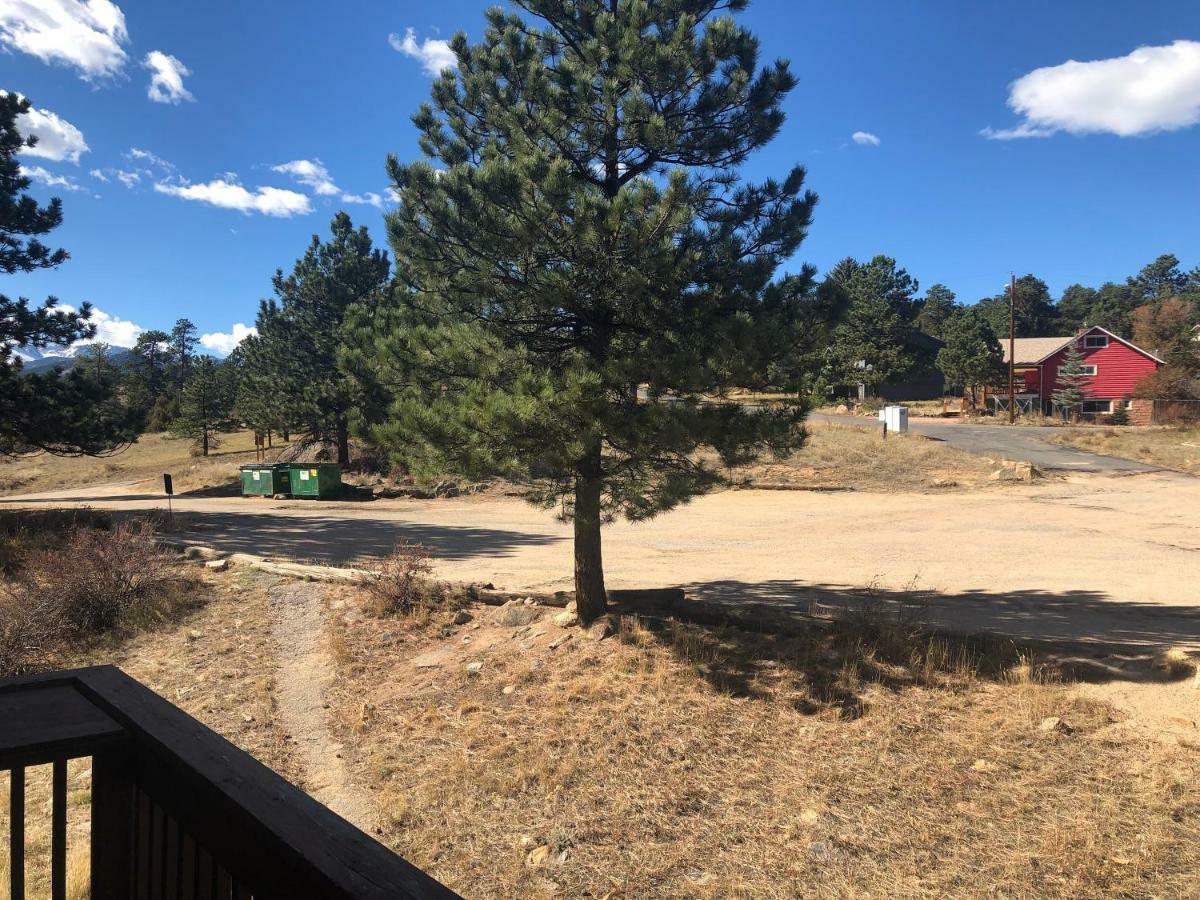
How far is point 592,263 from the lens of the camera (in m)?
6.87

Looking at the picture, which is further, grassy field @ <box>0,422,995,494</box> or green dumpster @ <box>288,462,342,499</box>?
green dumpster @ <box>288,462,342,499</box>

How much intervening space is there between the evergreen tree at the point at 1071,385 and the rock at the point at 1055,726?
50.4m

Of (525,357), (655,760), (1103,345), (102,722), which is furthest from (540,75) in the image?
(1103,345)

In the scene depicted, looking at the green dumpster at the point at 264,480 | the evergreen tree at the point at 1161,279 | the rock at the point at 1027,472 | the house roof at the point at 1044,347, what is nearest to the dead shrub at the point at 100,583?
the green dumpster at the point at 264,480

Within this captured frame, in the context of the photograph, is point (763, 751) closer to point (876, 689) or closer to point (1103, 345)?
point (876, 689)

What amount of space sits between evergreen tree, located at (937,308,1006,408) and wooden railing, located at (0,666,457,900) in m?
55.2

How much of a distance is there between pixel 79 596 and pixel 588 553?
22.6ft

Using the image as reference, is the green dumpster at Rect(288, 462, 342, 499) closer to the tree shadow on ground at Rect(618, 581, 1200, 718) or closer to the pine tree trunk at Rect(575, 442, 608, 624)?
the pine tree trunk at Rect(575, 442, 608, 624)

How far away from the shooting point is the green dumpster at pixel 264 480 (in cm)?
2923

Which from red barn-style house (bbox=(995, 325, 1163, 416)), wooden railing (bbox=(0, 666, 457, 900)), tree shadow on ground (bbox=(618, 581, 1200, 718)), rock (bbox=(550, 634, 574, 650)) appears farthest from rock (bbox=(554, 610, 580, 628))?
red barn-style house (bbox=(995, 325, 1163, 416))

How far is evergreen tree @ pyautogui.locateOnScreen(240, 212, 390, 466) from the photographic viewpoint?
2862 cm

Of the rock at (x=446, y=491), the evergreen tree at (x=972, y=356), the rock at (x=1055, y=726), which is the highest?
the evergreen tree at (x=972, y=356)

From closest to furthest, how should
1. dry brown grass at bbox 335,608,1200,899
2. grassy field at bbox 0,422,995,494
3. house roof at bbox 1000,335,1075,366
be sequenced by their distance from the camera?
dry brown grass at bbox 335,608,1200,899 < grassy field at bbox 0,422,995,494 < house roof at bbox 1000,335,1075,366

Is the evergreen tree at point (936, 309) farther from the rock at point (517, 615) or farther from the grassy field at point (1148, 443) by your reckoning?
the rock at point (517, 615)
